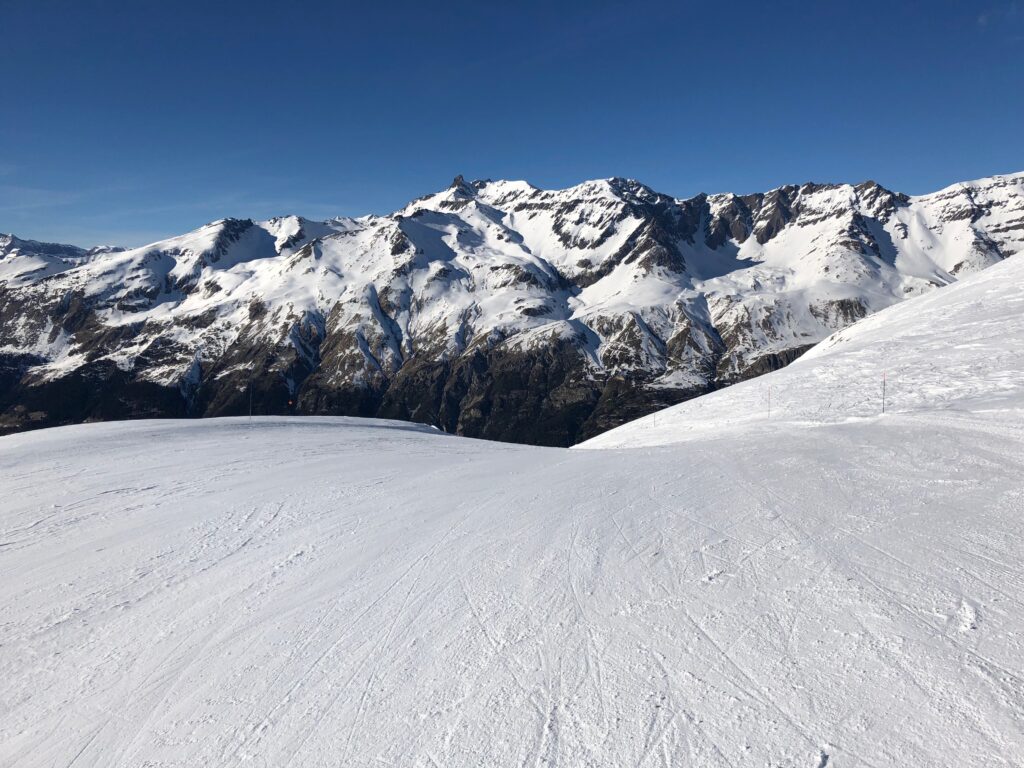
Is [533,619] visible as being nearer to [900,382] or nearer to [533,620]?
[533,620]

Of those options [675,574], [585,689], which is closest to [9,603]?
[585,689]

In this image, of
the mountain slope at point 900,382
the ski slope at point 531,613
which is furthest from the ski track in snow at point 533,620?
the mountain slope at point 900,382

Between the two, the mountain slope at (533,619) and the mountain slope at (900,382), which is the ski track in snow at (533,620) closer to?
the mountain slope at (533,619)

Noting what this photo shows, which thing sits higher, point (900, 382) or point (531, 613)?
point (900, 382)

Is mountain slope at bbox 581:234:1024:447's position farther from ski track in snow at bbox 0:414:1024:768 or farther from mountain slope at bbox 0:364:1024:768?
ski track in snow at bbox 0:414:1024:768

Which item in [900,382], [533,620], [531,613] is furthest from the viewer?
[900,382]

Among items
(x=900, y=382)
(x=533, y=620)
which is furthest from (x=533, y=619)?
(x=900, y=382)
